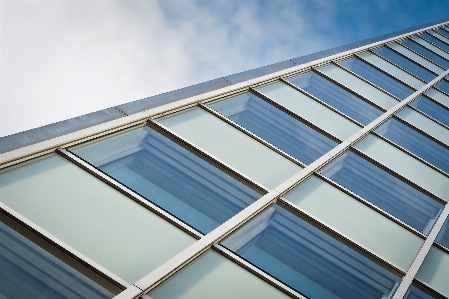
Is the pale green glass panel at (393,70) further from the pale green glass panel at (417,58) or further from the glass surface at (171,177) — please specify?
the glass surface at (171,177)

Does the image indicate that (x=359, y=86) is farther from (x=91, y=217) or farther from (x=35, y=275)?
(x=35, y=275)

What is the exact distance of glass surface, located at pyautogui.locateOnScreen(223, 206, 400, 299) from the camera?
6.33m

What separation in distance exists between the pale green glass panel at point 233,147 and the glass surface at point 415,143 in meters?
4.80

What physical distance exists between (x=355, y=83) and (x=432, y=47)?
39.0 ft

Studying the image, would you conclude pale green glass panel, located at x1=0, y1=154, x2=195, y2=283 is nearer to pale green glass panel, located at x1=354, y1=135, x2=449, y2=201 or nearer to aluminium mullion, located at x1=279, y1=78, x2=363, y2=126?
pale green glass panel, located at x1=354, y1=135, x2=449, y2=201

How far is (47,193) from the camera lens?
17.7ft

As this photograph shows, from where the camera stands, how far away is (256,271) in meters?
5.96

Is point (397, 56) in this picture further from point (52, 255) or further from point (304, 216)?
point (52, 255)

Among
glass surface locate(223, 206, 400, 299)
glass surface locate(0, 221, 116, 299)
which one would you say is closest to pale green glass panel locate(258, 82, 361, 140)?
glass surface locate(223, 206, 400, 299)

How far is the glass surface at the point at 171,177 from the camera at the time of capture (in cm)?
629

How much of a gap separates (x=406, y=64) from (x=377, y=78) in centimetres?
389

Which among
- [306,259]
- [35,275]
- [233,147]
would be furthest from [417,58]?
[35,275]

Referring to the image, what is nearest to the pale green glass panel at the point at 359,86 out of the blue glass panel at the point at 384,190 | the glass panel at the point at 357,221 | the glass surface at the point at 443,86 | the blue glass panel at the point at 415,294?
the blue glass panel at the point at 384,190

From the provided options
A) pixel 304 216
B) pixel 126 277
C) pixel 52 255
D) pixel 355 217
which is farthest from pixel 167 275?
pixel 355 217
